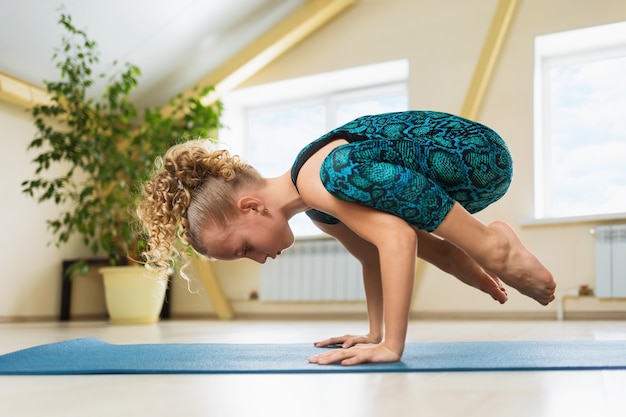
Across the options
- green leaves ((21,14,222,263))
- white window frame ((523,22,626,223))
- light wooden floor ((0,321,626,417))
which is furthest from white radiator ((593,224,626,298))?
light wooden floor ((0,321,626,417))

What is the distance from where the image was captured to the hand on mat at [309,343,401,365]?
133 cm

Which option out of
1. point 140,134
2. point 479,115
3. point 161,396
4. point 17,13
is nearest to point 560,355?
point 161,396

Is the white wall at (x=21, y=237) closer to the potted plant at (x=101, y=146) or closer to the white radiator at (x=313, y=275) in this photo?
the potted plant at (x=101, y=146)

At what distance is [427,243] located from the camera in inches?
75.2

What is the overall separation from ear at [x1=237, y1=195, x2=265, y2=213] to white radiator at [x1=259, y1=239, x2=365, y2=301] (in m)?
3.38

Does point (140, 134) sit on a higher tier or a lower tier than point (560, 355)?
higher

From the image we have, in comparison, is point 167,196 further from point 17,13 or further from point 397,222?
point 17,13

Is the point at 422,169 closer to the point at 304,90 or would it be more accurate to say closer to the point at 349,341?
the point at 349,341

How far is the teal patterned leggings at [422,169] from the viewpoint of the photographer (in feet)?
4.80

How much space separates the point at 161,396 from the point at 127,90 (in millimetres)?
3812

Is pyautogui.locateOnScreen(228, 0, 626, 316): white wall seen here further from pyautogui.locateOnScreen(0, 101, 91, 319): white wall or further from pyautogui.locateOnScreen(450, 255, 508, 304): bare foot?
pyautogui.locateOnScreen(450, 255, 508, 304): bare foot

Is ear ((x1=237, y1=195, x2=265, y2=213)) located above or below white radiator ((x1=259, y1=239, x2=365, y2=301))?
above

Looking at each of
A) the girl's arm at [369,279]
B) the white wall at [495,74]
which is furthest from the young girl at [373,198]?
the white wall at [495,74]

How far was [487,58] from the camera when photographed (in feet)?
15.2
